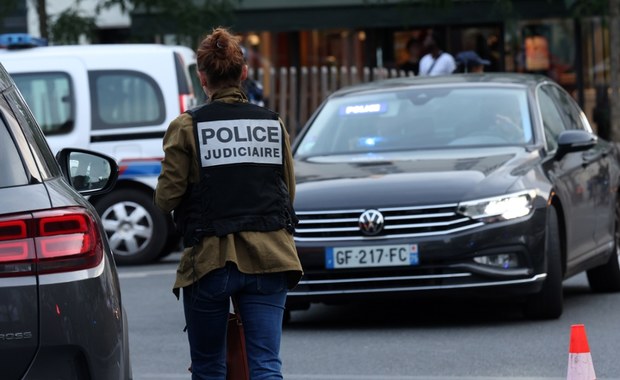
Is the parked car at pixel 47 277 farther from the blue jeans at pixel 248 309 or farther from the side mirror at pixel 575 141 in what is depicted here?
the side mirror at pixel 575 141

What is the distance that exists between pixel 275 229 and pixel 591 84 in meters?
20.6

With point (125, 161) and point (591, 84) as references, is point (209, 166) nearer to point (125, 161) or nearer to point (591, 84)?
point (125, 161)

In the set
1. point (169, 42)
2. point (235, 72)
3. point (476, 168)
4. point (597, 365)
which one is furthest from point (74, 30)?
point (235, 72)

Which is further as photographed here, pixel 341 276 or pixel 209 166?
pixel 341 276

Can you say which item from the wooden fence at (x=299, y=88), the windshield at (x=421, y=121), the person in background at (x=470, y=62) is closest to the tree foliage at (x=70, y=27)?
the wooden fence at (x=299, y=88)

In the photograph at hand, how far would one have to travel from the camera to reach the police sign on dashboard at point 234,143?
17.0ft

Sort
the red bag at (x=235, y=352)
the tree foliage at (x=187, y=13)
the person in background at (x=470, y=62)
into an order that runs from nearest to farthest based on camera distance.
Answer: the red bag at (x=235, y=352) < the person in background at (x=470, y=62) < the tree foliage at (x=187, y=13)

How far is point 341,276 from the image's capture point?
905cm

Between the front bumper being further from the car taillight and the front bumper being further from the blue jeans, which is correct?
the car taillight

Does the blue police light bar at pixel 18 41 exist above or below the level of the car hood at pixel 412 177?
above

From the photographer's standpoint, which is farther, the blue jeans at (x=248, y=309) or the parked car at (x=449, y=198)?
the parked car at (x=449, y=198)

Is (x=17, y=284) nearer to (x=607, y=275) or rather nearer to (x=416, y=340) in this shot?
(x=416, y=340)

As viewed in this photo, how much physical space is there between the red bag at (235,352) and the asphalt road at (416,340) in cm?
229

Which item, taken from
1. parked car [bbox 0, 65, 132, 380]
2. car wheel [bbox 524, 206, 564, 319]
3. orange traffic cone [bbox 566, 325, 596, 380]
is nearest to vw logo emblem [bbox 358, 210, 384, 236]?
car wheel [bbox 524, 206, 564, 319]
